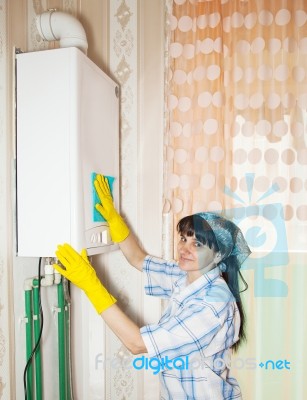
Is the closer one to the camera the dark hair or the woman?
the woman

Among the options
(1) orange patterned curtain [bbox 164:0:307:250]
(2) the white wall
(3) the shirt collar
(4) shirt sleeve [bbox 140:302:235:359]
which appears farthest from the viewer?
(2) the white wall

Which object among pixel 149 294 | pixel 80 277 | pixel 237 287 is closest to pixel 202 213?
pixel 237 287

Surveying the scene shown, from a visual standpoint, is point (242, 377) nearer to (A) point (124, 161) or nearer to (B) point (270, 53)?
(A) point (124, 161)

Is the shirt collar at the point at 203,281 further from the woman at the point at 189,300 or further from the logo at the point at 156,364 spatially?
the logo at the point at 156,364

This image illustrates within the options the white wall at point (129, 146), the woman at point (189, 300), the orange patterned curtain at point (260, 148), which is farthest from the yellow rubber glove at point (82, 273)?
the orange patterned curtain at point (260, 148)

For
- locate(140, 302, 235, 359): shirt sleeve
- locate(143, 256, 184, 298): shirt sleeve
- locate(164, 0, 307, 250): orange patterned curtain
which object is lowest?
locate(140, 302, 235, 359): shirt sleeve

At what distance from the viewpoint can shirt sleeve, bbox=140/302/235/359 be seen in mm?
1173

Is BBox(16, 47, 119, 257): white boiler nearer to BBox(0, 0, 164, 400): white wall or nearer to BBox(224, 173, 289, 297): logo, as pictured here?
BBox(0, 0, 164, 400): white wall

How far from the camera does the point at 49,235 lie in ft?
4.06

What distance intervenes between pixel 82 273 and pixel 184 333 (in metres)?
0.36

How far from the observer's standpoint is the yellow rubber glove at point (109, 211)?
→ 4.55 feet

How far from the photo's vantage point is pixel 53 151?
1.23m

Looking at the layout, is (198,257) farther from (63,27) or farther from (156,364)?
(63,27)

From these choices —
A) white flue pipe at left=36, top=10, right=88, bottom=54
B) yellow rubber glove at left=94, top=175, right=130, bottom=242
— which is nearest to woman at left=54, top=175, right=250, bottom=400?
yellow rubber glove at left=94, top=175, right=130, bottom=242
